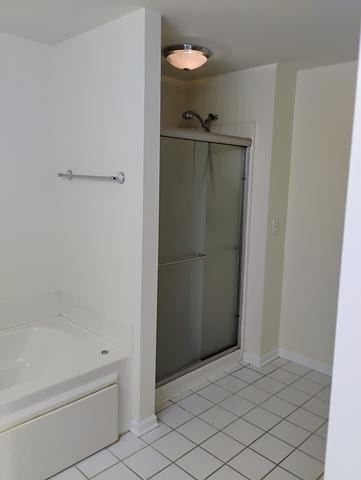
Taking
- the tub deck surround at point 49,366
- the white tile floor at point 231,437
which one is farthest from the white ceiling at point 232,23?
the white tile floor at point 231,437

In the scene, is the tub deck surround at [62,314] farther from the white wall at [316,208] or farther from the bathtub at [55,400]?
the white wall at [316,208]

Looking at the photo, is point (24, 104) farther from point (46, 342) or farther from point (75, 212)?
point (46, 342)

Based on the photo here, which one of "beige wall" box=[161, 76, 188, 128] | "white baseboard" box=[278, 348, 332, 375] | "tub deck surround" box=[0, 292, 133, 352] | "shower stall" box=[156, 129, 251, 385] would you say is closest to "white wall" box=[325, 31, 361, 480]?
"tub deck surround" box=[0, 292, 133, 352]

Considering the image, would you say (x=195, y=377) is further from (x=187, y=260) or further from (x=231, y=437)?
(x=187, y=260)

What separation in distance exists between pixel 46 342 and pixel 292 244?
6.24 feet

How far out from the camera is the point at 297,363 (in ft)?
10.2

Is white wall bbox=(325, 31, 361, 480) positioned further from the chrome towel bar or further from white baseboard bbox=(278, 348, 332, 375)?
white baseboard bbox=(278, 348, 332, 375)

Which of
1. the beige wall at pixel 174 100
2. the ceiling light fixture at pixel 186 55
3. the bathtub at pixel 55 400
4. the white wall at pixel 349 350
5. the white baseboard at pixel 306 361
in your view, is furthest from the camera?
the beige wall at pixel 174 100

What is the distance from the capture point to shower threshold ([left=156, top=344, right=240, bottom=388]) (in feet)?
8.41

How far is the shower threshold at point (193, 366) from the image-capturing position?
2.56 meters

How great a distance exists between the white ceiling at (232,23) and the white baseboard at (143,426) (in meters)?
2.15

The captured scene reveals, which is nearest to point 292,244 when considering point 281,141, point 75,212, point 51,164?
point 281,141

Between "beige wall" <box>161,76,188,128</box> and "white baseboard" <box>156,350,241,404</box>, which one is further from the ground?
"beige wall" <box>161,76,188,128</box>

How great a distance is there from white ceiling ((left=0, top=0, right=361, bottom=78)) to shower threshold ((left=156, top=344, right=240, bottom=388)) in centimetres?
208
